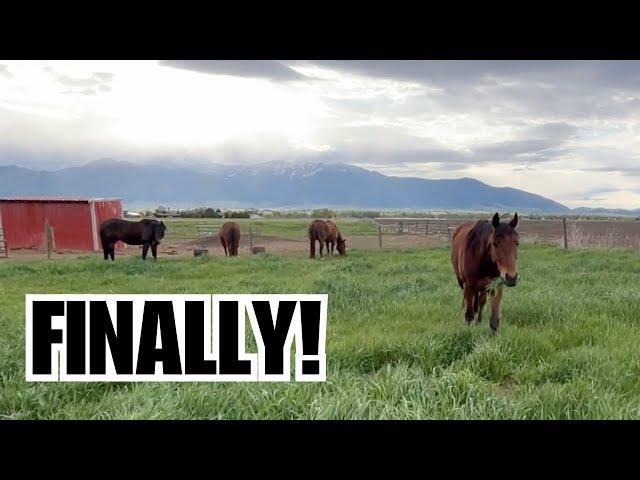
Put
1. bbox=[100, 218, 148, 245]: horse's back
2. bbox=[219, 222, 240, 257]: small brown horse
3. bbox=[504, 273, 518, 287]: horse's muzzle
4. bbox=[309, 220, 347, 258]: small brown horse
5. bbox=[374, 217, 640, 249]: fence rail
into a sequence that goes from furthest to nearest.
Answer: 1. bbox=[219, 222, 240, 257]: small brown horse
2. bbox=[100, 218, 148, 245]: horse's back
3. bbox=[309, 220, 347, 258]: small brown horse
4. bbox=[374, 217, 640, 249]: fence rail
5. bbox=[504, 273, 518, 287]: horse's muzzle

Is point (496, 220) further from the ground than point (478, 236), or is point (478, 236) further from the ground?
point (496, 220)

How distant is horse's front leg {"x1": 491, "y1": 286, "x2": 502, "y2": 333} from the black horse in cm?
567

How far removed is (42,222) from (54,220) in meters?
0.24

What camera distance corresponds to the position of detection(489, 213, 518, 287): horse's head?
8.45 feet

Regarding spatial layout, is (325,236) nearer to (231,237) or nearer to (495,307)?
(231,237)

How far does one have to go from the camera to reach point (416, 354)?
251 centimetres

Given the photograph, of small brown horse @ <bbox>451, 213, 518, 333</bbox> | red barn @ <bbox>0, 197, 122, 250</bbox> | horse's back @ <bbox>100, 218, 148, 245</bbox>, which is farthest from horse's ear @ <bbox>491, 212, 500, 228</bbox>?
horse's back @ <bbox>100, 218, 148, 245</bbox>

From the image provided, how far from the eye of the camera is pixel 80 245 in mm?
6215

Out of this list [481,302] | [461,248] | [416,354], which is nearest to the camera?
[416,354]

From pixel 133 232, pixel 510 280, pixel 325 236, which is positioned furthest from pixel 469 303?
pixel 133 232

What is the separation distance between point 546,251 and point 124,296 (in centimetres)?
428

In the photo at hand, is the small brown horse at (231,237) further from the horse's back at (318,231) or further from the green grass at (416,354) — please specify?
the green grass at (416,354)

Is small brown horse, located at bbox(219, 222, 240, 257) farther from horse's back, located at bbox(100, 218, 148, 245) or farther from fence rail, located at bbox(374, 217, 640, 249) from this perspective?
fence rail, located at bbox(374, 217, 640, 249)
